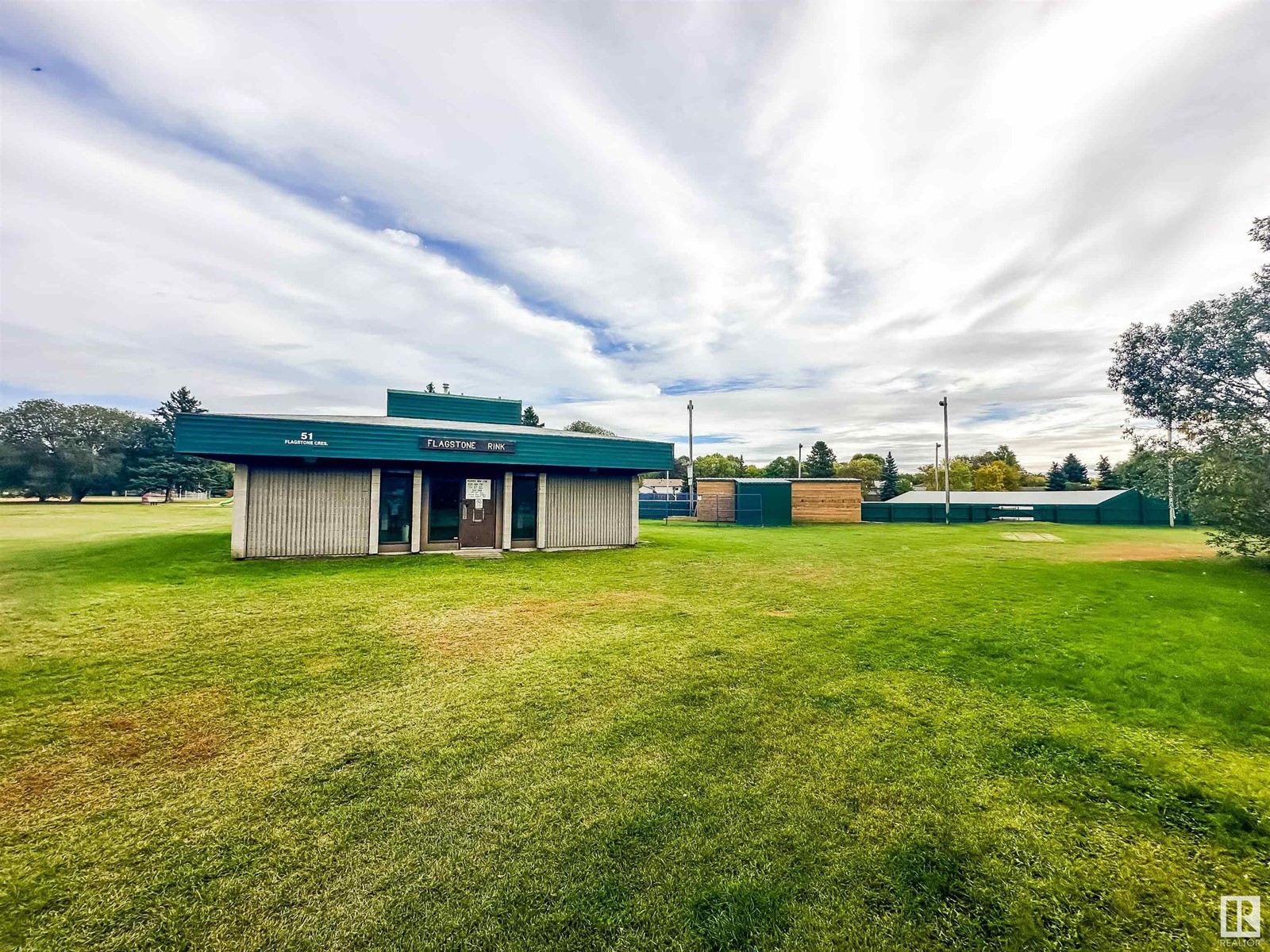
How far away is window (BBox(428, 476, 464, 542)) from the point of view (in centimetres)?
1519

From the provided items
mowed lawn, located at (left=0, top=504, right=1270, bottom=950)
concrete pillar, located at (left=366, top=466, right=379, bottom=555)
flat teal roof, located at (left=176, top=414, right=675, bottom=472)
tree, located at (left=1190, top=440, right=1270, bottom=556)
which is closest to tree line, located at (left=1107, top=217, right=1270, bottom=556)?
tree, located at (left=1190, top=440, right=1270, bottom=556)

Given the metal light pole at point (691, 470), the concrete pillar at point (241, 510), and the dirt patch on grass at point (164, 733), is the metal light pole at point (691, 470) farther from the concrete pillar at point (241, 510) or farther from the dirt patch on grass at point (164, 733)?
the dirt patch on grass at point (164, 733)

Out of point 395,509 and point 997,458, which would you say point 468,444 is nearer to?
point 395,509

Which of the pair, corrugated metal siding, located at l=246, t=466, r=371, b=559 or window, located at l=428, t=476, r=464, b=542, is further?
window, located at l=428, t=476, r=464, b=542

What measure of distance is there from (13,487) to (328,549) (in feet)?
201

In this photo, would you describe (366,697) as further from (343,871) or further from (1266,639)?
(1266,639)

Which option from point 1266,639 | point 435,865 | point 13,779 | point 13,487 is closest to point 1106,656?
point 1266,639

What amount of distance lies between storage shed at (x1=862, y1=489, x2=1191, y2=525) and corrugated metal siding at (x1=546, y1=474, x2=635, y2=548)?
2293 centimetres

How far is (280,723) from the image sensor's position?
4.59m

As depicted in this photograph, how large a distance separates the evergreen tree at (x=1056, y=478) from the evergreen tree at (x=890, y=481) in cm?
1925

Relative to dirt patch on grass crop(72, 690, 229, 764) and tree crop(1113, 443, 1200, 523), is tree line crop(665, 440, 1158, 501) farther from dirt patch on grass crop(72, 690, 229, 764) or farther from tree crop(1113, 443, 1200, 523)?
dirt patch on grass crop(72, 690, 229, 764)

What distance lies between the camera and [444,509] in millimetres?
15359

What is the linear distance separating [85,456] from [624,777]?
233ft

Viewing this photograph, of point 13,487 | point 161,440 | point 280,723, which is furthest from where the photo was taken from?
point 161,440
